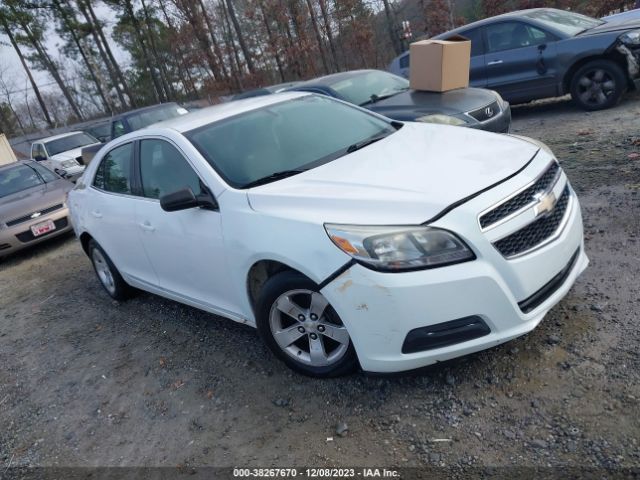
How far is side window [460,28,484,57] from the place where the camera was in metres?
8.49

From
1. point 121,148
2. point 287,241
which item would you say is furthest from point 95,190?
point 287,241

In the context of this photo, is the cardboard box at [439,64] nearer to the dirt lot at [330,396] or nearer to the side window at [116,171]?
the dirt lot at [330,396]

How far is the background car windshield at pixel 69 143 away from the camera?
13.8m

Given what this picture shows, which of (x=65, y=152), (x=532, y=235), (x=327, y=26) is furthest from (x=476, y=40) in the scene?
(x=327, y=26)

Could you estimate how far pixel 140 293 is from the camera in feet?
16.8

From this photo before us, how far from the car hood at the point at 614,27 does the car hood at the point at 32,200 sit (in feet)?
27.7

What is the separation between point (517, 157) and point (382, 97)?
4.55 meters

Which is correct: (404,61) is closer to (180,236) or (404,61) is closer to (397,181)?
(180,236)

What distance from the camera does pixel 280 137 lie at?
11.7ft

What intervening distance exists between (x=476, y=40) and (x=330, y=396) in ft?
24.7

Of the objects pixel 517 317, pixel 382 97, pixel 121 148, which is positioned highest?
pixel 121 148

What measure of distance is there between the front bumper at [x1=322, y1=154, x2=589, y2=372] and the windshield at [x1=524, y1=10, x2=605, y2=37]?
655 cm

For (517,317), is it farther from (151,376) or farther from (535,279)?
(151,376)

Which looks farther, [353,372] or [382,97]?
[382,97]
